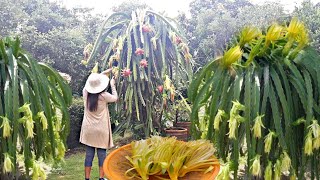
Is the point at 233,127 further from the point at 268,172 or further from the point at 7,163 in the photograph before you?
the point at 7,163

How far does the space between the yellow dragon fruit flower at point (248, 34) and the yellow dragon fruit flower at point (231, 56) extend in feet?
0.49

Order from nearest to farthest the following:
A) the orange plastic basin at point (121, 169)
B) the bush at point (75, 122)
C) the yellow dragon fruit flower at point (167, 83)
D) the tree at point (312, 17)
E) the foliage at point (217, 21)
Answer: the orange plastic basin at point (121, 169), the yellow dragon fruit flower at point (167, 83), the bush at point (75, 122), the tree at point (312, 17), the foliage at point (217, 21)

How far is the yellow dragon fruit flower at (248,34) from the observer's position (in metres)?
1.81

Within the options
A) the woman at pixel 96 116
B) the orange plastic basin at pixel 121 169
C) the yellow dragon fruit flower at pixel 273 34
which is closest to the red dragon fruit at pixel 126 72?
the woman at pixel 96 116

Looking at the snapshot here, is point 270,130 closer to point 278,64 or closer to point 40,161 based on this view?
point 278,64

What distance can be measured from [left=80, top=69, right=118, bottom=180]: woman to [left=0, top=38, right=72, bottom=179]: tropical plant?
3.83ft

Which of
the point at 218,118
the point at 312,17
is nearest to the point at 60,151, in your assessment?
the point at 218,118

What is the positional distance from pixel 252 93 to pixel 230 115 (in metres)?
0.14

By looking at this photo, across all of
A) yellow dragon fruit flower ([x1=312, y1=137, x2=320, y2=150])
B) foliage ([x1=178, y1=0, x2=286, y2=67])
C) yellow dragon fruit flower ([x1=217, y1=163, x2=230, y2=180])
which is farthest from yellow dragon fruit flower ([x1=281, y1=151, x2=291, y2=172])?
foliage ([x1=178, y1=0, x2=286, y2=67])

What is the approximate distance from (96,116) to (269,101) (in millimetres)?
1925

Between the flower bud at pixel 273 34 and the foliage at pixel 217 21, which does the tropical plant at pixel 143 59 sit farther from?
the foliage at pixel 217 21

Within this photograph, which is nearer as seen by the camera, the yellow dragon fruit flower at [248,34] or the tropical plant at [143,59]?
the yellow dragon fruit flower at [248,34]

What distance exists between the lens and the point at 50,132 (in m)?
2.02

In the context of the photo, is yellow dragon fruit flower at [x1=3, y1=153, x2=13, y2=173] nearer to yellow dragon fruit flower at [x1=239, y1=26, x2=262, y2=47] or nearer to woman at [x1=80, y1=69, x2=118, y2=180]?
yellow dragon fruit flower at [x1=239, y1=26, x2=262, y2=47]
